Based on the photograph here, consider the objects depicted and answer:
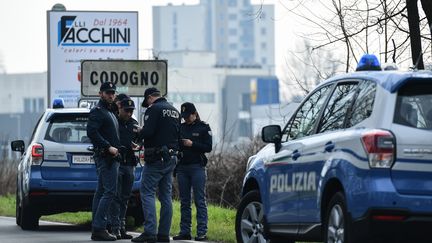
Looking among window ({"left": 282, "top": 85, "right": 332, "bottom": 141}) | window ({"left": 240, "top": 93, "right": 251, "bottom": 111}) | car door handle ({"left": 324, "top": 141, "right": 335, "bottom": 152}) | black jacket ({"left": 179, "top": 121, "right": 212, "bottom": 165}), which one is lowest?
window ({"left": 240, "top": 93, "right": 251, "bottom": 111})

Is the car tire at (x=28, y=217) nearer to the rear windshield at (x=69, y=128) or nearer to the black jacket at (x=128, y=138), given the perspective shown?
the rear windshield at (x=69, y=128)

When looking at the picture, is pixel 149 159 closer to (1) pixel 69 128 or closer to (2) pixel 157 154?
(2) pixel 157 154

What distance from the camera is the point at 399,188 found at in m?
10.3

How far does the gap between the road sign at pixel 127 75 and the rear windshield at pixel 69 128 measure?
21.3 feet

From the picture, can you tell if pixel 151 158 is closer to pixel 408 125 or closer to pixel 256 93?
pixel 408 125

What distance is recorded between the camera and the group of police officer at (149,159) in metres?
15.8

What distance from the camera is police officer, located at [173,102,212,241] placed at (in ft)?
55.4

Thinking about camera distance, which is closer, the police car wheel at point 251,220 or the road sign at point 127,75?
the police car wheel at point 251,220

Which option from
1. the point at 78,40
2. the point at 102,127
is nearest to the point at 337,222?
the point at 102,127

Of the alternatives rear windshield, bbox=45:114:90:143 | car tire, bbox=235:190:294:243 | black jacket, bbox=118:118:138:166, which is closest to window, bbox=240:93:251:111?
rear windshield, bbox=45:114:90:143

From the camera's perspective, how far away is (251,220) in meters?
13.3

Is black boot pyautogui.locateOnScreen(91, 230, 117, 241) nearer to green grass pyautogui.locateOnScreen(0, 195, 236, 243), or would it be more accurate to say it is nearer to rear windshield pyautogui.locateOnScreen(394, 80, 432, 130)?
green grass pyautogui.locateOnScreen(0, 195, 236, 243)

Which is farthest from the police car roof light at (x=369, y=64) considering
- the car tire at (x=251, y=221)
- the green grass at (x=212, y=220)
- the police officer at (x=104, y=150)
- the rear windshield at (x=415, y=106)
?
the police officer at (x=104, y=150)

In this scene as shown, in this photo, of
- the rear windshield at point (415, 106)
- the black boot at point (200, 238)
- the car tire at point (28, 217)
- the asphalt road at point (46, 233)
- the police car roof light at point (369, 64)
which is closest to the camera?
the rear windshield at point (415, 106)
